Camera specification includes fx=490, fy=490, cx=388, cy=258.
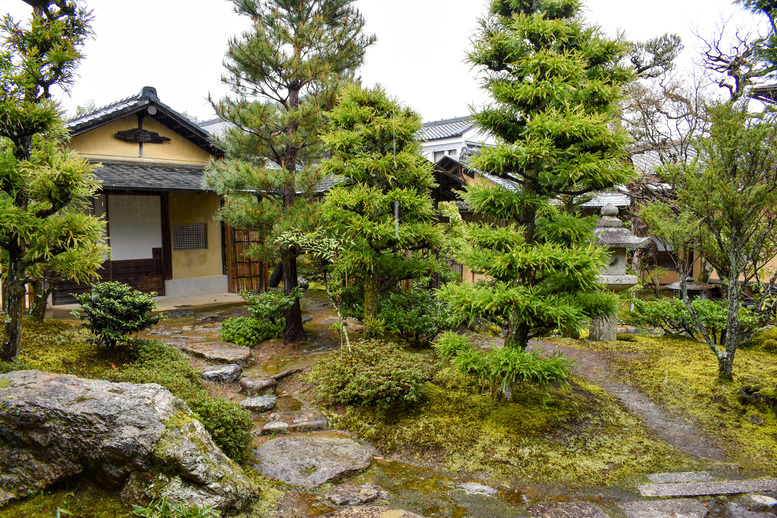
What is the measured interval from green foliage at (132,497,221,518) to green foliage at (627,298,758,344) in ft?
29.4

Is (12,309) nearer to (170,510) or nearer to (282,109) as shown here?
(170,510)

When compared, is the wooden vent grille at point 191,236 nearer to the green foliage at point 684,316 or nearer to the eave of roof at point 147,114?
the eave of roof at point 147,114

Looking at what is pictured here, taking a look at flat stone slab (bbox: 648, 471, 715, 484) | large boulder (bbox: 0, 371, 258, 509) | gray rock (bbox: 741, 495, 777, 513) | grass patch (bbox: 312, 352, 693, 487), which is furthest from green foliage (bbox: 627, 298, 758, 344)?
large boulder (bbox: 0, 371, 258, 509)

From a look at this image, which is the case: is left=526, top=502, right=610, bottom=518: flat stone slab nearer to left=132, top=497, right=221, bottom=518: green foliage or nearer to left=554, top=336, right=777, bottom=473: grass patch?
left=554, top=336, right=777, bottom=473: grass patch

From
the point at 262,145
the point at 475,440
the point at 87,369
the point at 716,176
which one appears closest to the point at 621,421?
the point at 475,440

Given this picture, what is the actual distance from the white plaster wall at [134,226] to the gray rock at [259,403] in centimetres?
876

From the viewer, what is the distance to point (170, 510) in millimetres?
3512

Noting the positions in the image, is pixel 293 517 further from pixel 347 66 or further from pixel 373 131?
pixel 347 66

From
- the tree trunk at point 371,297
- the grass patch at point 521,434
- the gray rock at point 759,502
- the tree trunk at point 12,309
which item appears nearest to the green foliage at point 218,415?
the tree trunk at point 12,309

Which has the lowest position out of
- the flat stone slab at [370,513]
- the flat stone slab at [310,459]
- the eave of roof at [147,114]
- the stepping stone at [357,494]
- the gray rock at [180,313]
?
the stepping stone at [357,494]

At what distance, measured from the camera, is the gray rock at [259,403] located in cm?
673

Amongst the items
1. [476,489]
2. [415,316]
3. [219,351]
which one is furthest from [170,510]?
[415,316]

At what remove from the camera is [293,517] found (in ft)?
12.9

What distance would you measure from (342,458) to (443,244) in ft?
15.4
